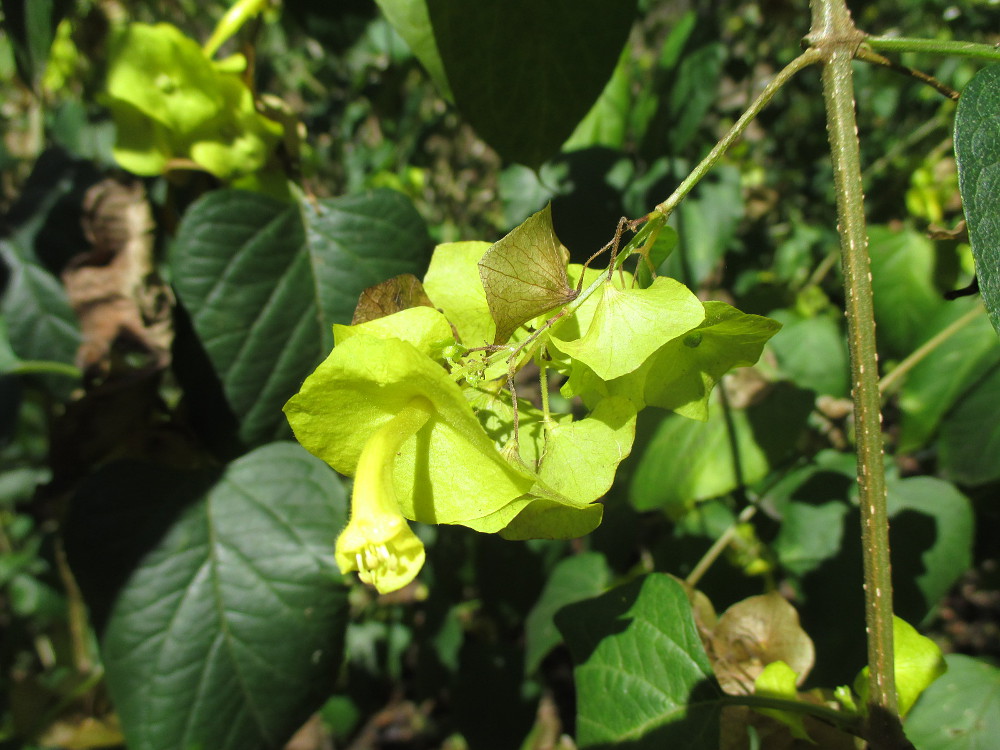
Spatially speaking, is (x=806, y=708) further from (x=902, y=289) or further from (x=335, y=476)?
(x=902, y=289)

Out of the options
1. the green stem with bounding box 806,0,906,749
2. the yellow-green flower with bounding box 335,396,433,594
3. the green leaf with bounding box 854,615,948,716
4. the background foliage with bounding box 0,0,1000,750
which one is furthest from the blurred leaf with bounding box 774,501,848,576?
the yellow-green flower with bounding box 335,396,433,594

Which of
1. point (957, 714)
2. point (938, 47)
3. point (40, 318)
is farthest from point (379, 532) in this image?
point (40, 318)

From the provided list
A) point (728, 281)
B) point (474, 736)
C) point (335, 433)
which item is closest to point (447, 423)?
point (335, 433)

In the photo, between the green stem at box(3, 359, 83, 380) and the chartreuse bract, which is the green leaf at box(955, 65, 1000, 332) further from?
the green stem at box(3, 359, 83, 380)

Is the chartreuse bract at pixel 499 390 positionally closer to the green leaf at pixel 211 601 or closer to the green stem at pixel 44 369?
the green leaf at pixel 211 601

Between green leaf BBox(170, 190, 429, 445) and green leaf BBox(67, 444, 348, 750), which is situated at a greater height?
green leaf BBox(170, 190, 429, 445)

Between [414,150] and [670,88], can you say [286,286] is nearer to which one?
[670,88]
